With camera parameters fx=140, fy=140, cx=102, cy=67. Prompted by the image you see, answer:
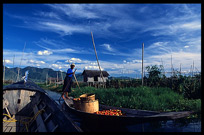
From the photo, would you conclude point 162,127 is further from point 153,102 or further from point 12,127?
point 12,127

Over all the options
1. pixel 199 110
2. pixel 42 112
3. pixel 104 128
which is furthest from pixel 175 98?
pixel 42 112

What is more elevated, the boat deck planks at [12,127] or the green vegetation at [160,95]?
the green vegetation at [160,95]

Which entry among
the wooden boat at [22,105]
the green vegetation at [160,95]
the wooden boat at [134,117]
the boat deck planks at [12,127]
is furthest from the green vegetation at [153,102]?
the boat deck planks at [12,127]

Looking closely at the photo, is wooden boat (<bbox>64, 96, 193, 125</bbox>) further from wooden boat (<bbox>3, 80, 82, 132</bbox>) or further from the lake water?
wooden boat (<bbox>3, 80, 82, 132</bbox>)

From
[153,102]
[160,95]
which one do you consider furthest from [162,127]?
[160,95]

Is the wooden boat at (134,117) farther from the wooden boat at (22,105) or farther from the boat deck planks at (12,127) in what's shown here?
the boat deck planks at (12,127)

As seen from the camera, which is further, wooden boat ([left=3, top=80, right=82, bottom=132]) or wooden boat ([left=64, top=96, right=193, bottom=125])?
wooden boat ([left=3, top=80, right=82, bottom=132])

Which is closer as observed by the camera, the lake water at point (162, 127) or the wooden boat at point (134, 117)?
the wooden boat at point (134, 117)

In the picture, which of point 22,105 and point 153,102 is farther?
point 153,102

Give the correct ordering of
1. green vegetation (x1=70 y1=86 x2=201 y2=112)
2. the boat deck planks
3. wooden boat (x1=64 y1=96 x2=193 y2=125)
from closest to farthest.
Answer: wooden boat (x1=64 y1=96 x2=193 y2=125) → the boat deck planks → green vegetation (x1=70 y1=86 x2=201 y2=112)

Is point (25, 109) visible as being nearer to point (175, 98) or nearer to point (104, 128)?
point (104, 128)

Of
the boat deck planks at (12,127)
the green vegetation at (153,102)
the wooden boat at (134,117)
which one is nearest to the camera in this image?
the wooden boat at (134,117)

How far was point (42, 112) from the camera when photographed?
195 inches

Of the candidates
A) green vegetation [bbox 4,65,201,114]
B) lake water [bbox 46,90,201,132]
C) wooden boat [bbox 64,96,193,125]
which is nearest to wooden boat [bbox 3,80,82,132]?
wooden boat [bbox 64,96,193,125]
